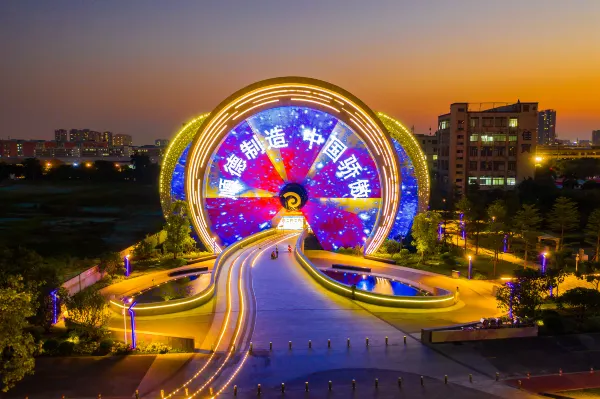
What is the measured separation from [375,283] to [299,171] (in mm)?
9972

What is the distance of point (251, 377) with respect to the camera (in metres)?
13.9

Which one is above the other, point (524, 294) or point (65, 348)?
point (524, 294)

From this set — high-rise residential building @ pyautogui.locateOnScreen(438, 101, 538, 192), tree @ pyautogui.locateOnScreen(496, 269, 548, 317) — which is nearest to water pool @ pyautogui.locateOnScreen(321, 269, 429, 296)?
tree @ pyautogui.locateOnScreen(496, 269, 548, 317)

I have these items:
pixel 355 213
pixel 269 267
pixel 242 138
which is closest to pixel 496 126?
pixel 355 213

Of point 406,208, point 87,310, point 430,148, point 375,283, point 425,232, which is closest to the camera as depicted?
point 87,310

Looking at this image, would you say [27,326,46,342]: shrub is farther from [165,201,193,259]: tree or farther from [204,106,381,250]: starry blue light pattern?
[204,106,381,250]: starry blue light pattern

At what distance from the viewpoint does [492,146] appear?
67250 mm

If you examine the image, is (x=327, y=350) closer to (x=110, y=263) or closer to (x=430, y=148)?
(x=110, y=263)

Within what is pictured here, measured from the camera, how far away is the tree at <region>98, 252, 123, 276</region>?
2501cm

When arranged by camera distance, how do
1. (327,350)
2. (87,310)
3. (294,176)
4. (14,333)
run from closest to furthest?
(14,333) < (327,350) < (87,310) < (294,176)

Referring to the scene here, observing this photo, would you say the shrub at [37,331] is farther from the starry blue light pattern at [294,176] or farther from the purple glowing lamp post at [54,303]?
the starry blue light pattern at [294,176]

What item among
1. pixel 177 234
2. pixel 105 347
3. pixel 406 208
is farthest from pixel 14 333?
pixel 406 208

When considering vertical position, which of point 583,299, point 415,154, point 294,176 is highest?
point 415,154

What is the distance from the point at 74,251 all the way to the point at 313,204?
1771 centimetres
